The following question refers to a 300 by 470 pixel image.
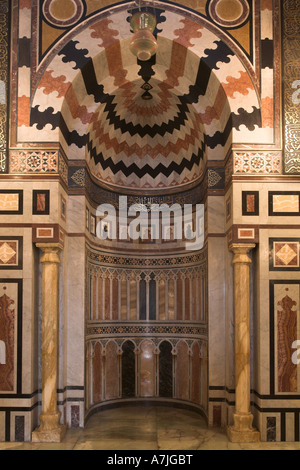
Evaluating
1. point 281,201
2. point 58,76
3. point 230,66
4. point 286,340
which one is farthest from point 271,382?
point 58,76

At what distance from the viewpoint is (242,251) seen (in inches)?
271

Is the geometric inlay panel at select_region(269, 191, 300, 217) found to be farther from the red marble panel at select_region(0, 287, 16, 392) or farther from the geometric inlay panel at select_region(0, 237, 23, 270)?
the red marble panel at select_region(0, 287, 16, 392)

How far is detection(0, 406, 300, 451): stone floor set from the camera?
646 centimetres

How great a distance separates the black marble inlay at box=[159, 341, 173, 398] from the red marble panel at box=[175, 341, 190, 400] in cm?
13

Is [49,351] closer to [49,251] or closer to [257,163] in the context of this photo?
[49,251]

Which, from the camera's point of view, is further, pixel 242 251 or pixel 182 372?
pixel 182 372

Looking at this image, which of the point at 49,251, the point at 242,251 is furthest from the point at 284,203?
the point at 49,251

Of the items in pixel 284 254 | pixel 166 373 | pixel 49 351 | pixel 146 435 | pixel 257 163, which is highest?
pixel 257 163

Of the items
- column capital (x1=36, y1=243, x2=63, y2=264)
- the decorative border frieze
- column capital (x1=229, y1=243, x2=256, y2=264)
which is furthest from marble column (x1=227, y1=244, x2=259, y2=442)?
column capital (x1=36, y1=243, x2=63, y2=264)

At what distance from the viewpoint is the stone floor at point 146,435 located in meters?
6.46

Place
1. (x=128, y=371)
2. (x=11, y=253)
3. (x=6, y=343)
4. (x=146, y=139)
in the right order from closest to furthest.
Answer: (x=6, y=343) < (x=11, y=253) < (x=128, y=371) < (x=146, y=139)

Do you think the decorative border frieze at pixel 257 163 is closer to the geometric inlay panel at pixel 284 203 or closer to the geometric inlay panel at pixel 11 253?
the geometric inlay panel at pixel 284 203

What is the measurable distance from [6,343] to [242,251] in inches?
124

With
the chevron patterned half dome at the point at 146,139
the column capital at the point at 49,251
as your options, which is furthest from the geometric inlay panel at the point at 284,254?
the column capital at the point at 49,251
